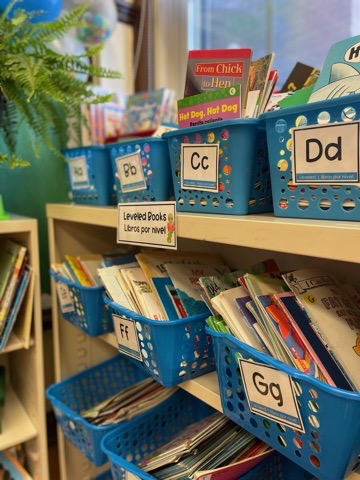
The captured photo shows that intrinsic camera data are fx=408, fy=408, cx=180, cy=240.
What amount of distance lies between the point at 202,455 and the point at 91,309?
16.8 inches

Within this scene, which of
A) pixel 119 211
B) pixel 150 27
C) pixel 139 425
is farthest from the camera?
pixel 150 27

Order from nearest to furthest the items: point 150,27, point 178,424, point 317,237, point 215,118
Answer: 1. point 317,237
2. point 215,118
3. point 178,424
4. point 150,27

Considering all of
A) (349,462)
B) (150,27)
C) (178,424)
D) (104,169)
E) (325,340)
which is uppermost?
(150,27)

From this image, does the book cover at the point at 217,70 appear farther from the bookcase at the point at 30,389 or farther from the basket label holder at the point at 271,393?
the bookcase at the point at 30,389

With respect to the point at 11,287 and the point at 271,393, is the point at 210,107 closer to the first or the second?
the point at 271,393

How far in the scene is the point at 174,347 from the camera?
0.76 meters

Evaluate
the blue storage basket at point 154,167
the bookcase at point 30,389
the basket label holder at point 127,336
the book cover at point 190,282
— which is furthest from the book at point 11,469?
the blue storage basket at point 154,167

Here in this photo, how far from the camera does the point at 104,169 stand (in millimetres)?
1044

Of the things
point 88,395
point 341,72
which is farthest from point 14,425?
point 341,72

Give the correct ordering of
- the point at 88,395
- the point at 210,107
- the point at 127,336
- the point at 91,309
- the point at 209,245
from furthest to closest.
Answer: the point at 88,395 < the point at 209,245 < the point at 91,309 < the point at 127,336 < the point at 210,107

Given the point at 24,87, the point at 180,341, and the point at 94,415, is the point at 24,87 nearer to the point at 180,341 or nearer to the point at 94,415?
the point at 180,341

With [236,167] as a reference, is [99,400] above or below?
below

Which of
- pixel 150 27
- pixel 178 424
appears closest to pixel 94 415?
pixel 178 424

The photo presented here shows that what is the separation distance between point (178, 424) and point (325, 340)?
0.70 meters
